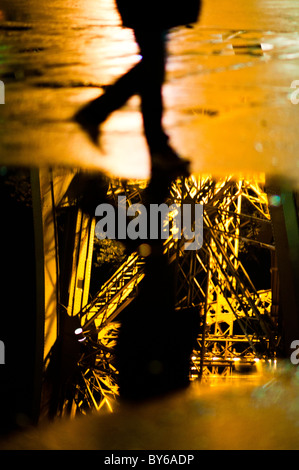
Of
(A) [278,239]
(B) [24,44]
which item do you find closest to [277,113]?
(A) [278,239]

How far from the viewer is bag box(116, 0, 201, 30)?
6.35 m

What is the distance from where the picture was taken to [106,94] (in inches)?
173

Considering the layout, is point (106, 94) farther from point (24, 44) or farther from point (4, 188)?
point (4, 188)

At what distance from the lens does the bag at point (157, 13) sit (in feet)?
20.8

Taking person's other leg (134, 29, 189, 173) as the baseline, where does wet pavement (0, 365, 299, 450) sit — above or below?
below

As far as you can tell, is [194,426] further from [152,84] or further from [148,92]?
[152,84]

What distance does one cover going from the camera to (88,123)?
13.2 ft

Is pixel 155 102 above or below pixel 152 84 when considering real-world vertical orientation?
below

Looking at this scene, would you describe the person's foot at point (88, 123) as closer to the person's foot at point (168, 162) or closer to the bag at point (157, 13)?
the person's foot at point (168, 162)

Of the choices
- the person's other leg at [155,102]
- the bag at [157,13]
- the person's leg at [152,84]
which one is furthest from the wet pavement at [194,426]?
the bag at [157,13]

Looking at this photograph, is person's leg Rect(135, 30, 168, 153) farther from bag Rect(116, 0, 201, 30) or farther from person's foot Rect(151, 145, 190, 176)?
bag Rect(116, 0, 201, 30)

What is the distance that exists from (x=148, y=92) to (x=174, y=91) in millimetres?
265

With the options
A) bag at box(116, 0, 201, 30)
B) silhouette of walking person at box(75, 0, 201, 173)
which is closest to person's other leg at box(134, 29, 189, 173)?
silhouette of walking person at box(75, 0, 201, 173)

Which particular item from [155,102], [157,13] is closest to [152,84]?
[155,102]
